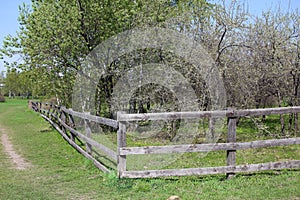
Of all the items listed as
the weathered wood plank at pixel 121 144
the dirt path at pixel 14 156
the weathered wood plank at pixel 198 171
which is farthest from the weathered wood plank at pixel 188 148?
the dirt path at pixel 14 156

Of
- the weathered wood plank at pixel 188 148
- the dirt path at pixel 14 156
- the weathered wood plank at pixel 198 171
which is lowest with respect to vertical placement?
the dirt path at pixel 14 156

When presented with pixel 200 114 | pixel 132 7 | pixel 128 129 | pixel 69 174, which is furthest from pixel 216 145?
pixel 132 7

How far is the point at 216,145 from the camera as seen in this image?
520cm

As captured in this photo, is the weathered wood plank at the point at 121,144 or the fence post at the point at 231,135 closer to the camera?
the weathered wood plank at the point at 121,144

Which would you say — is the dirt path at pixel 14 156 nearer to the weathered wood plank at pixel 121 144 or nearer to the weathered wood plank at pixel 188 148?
the weathered wood plank at pixel 121 144

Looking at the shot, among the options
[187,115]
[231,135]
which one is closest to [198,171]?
[231,135]

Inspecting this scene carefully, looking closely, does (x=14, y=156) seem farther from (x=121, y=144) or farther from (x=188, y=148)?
(x=188, y=148)

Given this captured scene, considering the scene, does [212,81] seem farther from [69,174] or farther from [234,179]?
[69,174]

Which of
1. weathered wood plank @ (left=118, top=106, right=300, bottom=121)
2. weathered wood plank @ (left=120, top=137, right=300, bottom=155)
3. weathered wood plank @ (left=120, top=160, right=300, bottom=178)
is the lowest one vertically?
weathered wood plank @ (left=120, top=160, right=300, bottom=178)

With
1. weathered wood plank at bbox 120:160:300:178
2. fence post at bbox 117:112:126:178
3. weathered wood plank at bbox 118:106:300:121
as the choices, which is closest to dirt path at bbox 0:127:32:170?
fence post at bbox 117:112:126:178

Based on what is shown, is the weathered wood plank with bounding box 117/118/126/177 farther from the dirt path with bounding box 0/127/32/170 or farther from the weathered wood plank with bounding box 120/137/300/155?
the dirt path with bounding box 0/127/32/170

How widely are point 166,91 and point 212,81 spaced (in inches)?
57.7

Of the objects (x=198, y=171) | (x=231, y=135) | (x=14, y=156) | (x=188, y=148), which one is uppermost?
(x=231, y=135)

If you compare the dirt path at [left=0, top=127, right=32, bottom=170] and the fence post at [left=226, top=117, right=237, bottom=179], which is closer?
the fence post at [left=226, top=117, right=237, bottom=179]
